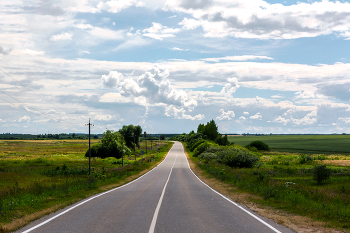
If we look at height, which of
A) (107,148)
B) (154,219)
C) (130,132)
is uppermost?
(130,132)

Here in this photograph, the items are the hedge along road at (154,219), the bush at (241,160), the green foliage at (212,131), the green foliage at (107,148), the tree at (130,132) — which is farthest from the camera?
the green foliage at (212,131)

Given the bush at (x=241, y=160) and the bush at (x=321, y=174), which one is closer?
the bush at (x=321, y=174)

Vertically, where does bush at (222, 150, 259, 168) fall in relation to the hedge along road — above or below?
below

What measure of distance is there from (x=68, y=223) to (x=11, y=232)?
1797 millimetres

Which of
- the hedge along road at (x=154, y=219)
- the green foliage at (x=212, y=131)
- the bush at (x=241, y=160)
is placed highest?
the green foliage at (x=212, y=131)

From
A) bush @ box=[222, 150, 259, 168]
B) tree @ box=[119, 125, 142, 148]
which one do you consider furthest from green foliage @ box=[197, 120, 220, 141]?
bush @ box=[222, 150, 259, 168]

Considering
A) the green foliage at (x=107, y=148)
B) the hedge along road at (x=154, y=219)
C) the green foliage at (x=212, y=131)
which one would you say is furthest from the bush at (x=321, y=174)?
the green foliage at (x=212, y=131)

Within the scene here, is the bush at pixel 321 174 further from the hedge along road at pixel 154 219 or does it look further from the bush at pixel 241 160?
the bush at pixel 241 160

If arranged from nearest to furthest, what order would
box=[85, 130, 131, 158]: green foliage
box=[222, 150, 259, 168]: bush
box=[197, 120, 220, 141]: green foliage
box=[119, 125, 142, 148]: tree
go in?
box=[222, 150, 259, 168]: bush → box=[85, 130, 131, 158]: green foliage → box=[119, 125, 142, 148]: tree → box=[197, 120, 220, 141]: green foliage

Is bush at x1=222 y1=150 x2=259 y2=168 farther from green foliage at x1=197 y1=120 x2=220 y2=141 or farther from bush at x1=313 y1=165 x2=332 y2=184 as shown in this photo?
green foliage at x1=197 y1=120 x2=220 y2=141

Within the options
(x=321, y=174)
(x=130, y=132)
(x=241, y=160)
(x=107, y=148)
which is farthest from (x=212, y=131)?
(x=321, y=174)

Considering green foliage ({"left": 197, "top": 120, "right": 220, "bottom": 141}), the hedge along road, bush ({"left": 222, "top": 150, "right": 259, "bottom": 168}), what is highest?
green foliage ({"left": 197, "top": 120, "right": 220, "bottom": 141})

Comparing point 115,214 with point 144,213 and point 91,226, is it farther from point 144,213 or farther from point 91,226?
point 91,226

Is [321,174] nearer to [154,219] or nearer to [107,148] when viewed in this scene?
[154,219]
